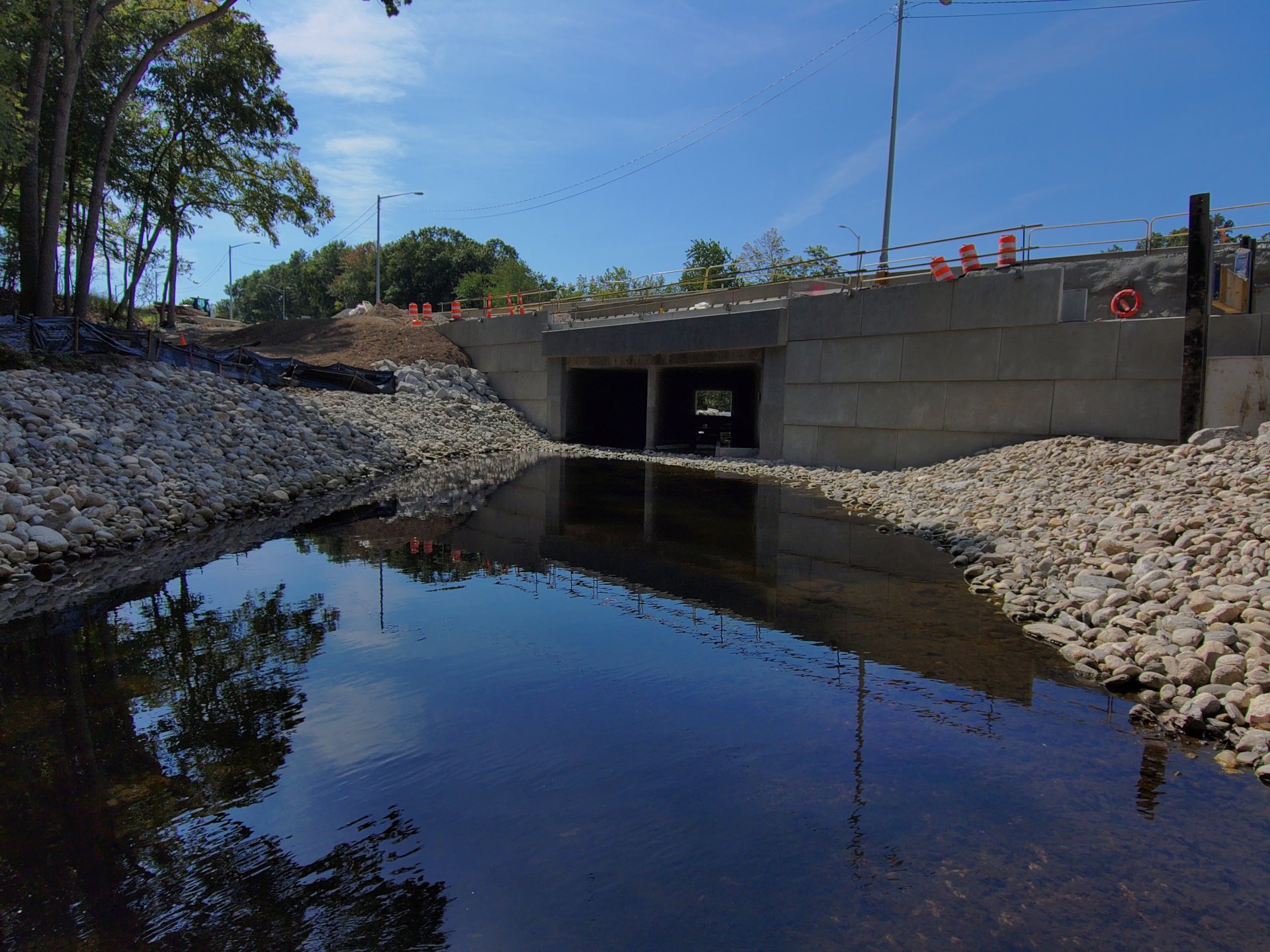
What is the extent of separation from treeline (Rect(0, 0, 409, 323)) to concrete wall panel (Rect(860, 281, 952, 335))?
13.7 metres

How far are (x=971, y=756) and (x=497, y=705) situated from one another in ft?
11.4

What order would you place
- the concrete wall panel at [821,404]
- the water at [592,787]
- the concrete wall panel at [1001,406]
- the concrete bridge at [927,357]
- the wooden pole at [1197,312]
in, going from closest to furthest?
the water at [592,787] → the wooden pole at [1197,312] → the concrete bridge at [927,357] → the concrete wall panel at [1001,406] → the concrete wall panel at [821,404]

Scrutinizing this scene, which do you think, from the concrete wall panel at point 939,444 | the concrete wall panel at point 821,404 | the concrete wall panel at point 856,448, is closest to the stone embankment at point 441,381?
the concrete wall panel at point 821,404

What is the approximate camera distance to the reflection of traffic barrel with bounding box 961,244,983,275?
17266mm

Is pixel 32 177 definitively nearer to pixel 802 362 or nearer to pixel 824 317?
pixel 802 362

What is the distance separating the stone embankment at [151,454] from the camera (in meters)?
10.5

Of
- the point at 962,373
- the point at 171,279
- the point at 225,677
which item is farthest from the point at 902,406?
the point at 171,279

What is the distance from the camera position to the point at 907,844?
4395mm

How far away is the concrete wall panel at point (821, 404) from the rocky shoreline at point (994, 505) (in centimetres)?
134

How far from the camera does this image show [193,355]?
1988 centimetres

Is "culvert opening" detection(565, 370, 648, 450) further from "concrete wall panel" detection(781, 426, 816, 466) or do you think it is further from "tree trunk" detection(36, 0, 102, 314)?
"tree trunk" detection(36, 0, 102, 314)

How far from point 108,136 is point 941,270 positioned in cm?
2153

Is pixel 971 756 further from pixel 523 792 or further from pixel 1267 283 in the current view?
pixel 1267 283

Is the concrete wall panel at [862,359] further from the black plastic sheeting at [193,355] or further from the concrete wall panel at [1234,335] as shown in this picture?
the black plastic sheeting at [193,355]
